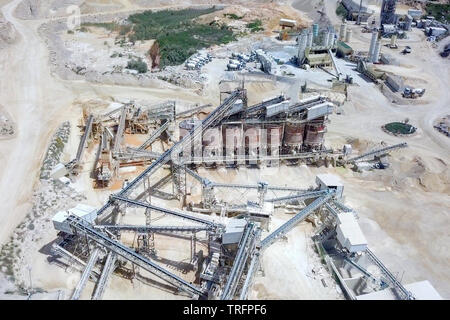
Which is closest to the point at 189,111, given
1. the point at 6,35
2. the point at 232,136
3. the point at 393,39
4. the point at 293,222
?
the point at 232,136

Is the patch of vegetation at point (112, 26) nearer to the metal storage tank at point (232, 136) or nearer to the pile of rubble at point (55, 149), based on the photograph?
the pile of rubble at point (55, 149)

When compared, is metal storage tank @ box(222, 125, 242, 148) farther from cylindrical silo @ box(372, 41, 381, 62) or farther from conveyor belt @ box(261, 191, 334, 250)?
cylindrical silo @ box(372, 41, 381, 62)

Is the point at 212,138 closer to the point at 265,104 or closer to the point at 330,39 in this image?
the point at 265,104

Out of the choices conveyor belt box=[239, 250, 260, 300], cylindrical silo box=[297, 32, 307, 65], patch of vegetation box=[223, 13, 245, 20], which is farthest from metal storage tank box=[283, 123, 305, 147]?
patch of vegetation box=[223, 13, 245, 20]

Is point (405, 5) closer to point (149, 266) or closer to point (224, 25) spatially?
point (224, 25)
